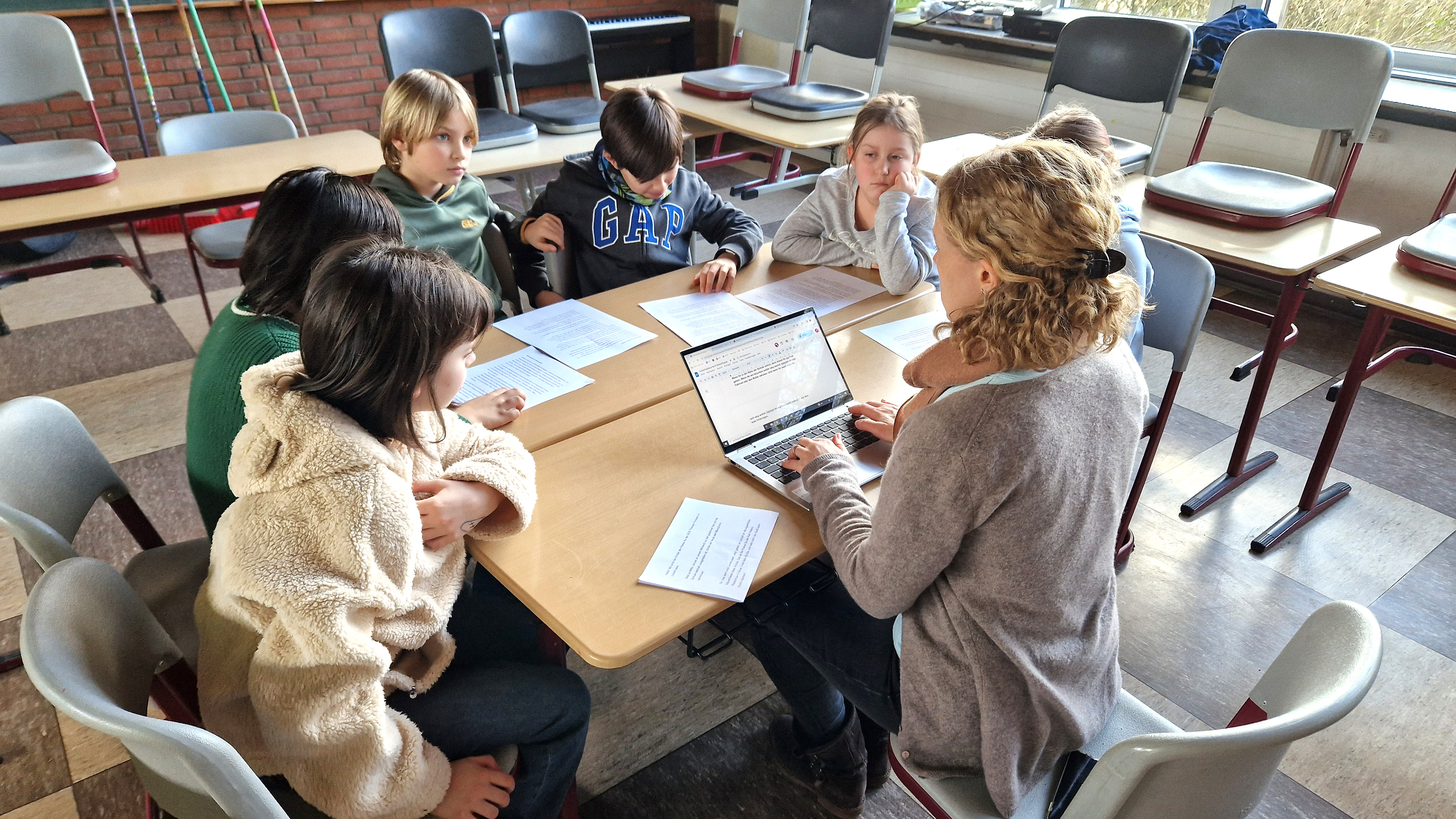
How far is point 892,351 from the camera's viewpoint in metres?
1.71

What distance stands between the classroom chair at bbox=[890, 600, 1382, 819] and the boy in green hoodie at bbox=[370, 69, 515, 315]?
5.40 ft

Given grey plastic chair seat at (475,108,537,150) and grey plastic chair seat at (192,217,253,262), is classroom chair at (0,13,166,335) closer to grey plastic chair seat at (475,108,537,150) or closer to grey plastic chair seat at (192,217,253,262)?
grey plastic chair seat at (192,217,253,262)

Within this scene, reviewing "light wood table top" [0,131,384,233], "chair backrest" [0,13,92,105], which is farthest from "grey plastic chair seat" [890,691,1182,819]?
"chair backrest" [0,13,92,105]

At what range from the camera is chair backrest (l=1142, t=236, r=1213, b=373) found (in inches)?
71.1

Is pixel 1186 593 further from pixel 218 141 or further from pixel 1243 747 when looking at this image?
pixel 218 141

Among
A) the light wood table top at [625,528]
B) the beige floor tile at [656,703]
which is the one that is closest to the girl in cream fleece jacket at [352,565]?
the light wood table top at [625,528]

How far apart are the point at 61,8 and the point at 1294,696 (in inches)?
203

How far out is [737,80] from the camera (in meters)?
3.77

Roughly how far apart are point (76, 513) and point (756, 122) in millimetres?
2702

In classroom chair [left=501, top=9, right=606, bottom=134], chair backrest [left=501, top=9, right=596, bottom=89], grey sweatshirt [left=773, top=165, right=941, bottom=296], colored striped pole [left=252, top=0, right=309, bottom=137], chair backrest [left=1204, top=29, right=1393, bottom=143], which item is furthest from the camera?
colored striped pole [left=252, top=0, right=309, bottom=137]

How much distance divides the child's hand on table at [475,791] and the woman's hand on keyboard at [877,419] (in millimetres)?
750

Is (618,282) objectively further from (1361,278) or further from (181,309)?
(181,309)

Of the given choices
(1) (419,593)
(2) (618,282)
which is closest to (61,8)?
(2) (618,282)

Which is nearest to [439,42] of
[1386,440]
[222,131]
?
[222,131]
